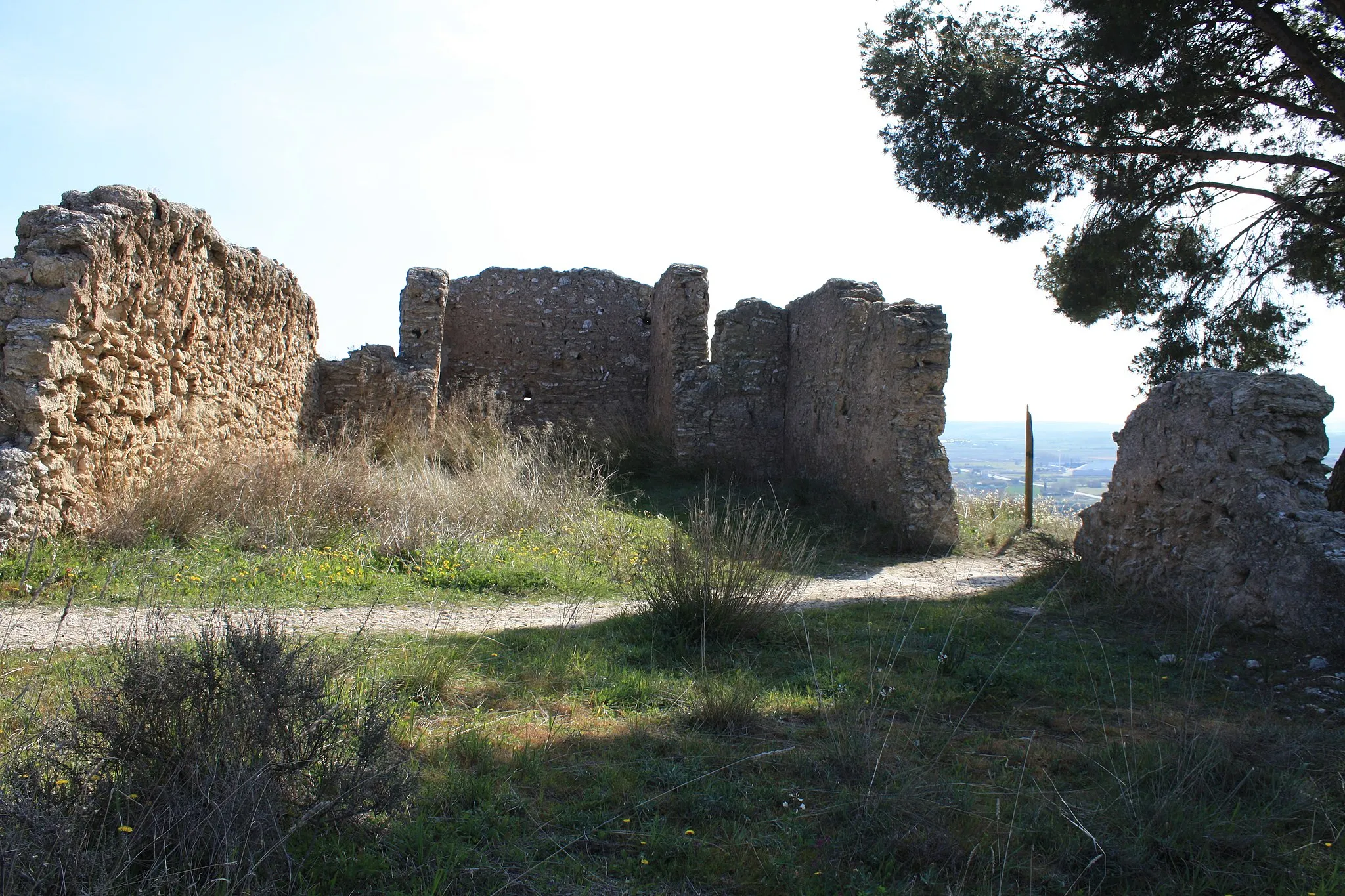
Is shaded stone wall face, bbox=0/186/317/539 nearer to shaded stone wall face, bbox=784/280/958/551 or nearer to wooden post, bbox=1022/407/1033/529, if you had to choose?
shaded stone wall face, bbox=784/280/958/551

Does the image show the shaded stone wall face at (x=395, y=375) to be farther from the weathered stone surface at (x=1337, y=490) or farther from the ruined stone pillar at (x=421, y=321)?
the weathered stone surface at (x=1337, y=490)

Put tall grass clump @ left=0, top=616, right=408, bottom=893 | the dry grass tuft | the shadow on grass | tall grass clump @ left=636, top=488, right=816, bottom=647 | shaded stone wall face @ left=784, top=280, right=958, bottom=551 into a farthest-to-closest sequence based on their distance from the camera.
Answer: shaded stone wall face @ left=784, top=280, right=958, bottom=551 < the dry grass tuft < tall grass clump @ left=636, top=488, right=816, bottom=647 < the shadow on grass < tall grass clump @ left=0, top=616, right=408, bottom=893

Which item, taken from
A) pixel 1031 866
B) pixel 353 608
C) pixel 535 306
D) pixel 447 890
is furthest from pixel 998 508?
pixel 447 890

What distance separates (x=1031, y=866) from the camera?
2646mm

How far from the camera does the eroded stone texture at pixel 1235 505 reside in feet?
15.8

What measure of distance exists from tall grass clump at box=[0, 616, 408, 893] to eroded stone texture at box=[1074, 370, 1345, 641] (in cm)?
470

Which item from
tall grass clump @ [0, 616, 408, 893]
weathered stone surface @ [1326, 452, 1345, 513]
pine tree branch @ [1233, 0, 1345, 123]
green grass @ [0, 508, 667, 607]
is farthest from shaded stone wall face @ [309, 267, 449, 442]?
pine tree branch @ [1233, 0, 1345, 123]

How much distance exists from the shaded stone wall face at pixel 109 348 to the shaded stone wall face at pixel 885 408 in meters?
6.23

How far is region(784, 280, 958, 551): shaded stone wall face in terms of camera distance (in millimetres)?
8703

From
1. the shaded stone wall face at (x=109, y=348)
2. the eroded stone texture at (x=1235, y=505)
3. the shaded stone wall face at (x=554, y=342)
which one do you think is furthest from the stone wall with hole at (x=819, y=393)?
the shaded stone wall face at (x=109, y=348)

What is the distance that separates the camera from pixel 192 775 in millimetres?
2379

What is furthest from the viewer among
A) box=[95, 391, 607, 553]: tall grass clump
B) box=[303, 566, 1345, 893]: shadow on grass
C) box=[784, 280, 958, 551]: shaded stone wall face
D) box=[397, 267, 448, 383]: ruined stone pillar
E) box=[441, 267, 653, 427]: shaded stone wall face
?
box=[441, 267, 653, 427]: shaded stone wall face

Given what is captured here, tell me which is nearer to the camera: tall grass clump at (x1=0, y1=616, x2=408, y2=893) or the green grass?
tall grass clump at (x1=0, y1=616, x2=408, y2=893)

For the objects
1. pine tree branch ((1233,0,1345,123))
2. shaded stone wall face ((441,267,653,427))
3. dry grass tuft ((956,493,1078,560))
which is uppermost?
pine tree branch ((1233,0,1345,123))
